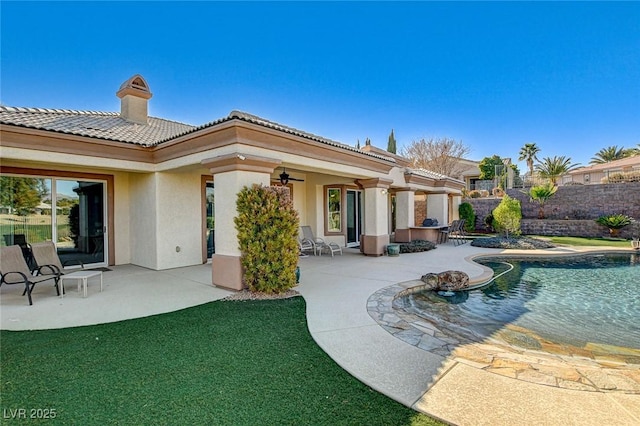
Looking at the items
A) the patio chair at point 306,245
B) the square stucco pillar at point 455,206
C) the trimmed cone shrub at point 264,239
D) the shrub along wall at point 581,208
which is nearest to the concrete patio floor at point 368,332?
the trimmed cone shrub at point 264,239

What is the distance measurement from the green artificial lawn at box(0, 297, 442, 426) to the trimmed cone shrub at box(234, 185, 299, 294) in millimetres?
2005

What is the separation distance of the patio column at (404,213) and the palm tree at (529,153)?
31892 millimetres

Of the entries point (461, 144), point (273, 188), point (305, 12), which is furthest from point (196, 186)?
point (461, 144)

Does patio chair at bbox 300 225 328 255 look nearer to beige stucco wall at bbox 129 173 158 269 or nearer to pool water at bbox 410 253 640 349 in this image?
beige stucco wall at bbox 129 173 158 269

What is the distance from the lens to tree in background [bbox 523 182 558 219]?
24219 mm

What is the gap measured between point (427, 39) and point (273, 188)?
36.2 feet

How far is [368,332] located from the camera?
200 inches

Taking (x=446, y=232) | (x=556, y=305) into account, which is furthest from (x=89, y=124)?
(x=446, y=232)

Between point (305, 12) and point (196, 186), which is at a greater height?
point (305, 12)

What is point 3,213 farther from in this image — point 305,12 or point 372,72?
point 372,72

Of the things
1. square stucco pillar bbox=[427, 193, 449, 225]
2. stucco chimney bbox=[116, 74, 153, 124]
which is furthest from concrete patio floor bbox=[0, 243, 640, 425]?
square stucco pillar bbox=[427, 193, 449, 225]

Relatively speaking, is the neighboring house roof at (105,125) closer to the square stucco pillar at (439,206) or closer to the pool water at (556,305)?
the pool water at (556,305)

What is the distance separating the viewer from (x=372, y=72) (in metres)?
17.7

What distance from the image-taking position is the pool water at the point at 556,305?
587cm
